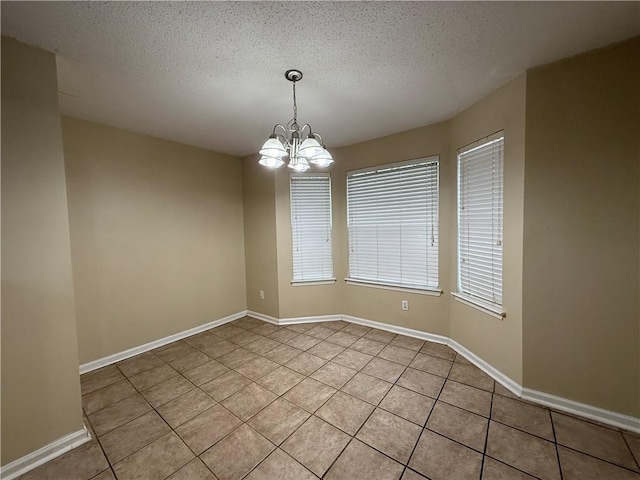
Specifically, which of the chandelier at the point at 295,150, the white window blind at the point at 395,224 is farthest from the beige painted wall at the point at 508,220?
the chandelier at the point at 295,150

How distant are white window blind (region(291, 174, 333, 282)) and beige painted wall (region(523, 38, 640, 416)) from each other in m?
2.29

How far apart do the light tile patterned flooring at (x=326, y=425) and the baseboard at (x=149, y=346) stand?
9 centimetres

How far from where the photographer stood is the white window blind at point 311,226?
3.64 meters

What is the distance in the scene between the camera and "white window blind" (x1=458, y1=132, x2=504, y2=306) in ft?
7.28

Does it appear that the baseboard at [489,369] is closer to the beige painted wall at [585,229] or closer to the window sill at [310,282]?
the beige painted wall at [585,229]

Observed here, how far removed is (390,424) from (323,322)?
1.95 m

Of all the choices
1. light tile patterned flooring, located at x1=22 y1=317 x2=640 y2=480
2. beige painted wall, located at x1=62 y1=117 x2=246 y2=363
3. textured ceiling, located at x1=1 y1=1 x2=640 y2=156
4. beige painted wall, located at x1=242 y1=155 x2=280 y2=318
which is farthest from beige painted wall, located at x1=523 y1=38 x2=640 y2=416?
beige painted wall, located at x1=62 y1=117 x2=246 y2=363

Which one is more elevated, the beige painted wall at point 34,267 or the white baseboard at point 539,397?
the beige painted wall at point 34,267

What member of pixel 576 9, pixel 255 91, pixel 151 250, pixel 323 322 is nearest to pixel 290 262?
pixel 323 322

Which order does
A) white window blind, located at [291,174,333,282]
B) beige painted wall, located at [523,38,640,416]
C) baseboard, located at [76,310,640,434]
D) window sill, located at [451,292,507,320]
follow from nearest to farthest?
beige painted wall, located at [523,38,640,416] → baseboard, located at [76,310,640,434] → window sill, located at [451,292,507,320] → white window blind, located at [291,174,333,282]

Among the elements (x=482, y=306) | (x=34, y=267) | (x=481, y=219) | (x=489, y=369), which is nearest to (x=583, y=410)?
(x=489, y=369)

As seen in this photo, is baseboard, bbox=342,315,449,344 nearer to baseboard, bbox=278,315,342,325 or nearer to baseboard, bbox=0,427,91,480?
baseboard, bbox=278,315,342,325

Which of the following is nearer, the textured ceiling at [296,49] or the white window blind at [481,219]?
the textured ceiling at [296,49]

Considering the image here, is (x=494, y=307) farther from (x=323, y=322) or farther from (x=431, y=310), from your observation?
(x=323, y=322)
